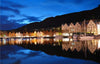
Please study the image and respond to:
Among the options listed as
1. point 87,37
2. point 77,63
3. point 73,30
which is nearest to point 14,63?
point 77,63

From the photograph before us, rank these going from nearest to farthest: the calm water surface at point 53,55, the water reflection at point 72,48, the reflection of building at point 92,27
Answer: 1. the calm water surface at point 53,55
2. the water reflection at point 72,48
3. the reflection of building at point 92,27

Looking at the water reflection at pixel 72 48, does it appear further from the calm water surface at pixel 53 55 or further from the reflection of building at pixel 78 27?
the reflection of building at pixel 78 27

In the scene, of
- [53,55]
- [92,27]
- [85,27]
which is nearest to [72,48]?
Answer: [53,55]

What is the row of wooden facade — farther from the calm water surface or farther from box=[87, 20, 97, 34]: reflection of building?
the calm water surface

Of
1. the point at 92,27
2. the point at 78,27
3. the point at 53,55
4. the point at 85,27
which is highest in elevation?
the point at 78,27

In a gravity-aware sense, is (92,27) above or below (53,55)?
above

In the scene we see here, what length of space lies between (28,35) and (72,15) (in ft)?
228

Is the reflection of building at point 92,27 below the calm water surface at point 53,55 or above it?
above

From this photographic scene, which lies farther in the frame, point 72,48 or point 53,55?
point 72,48

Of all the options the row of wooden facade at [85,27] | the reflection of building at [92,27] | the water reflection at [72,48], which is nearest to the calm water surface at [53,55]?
the water reflection at [72,48]

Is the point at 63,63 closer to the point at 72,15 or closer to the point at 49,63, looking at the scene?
the point at 49,63

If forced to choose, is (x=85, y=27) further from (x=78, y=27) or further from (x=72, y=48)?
(x=72, y=48)

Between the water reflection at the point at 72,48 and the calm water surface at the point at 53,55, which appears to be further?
the water reflection at the point at 72,48

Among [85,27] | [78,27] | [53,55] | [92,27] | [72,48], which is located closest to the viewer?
[53,55]
